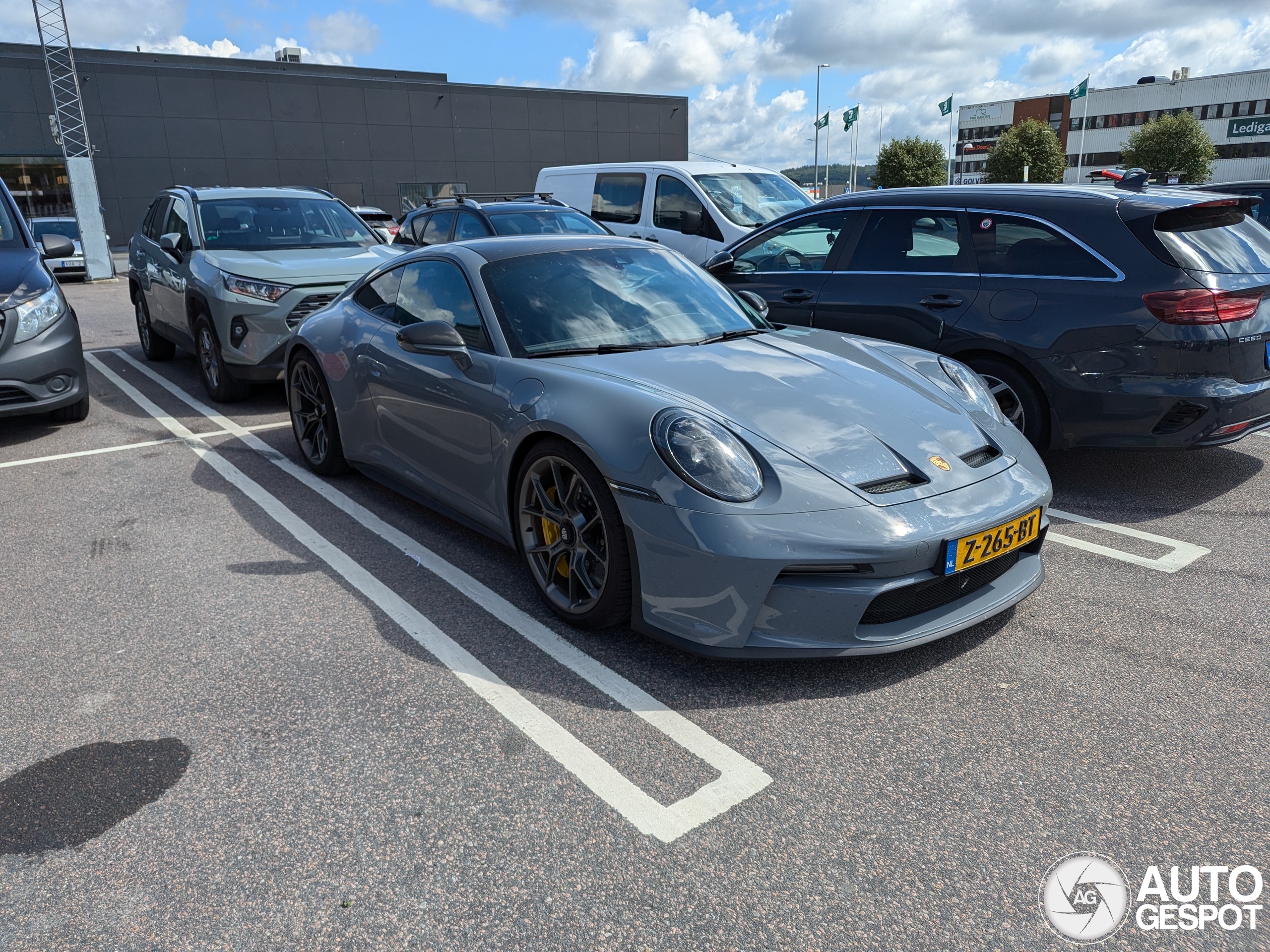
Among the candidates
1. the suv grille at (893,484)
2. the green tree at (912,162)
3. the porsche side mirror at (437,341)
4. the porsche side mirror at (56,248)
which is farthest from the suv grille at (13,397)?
the green tree at (912,162)

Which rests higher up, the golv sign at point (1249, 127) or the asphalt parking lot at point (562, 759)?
the golv sign at point (1249, 127)

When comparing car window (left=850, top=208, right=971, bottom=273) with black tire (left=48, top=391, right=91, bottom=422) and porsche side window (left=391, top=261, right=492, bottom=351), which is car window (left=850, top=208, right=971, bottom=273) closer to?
porsche side window (left=391, top=261, right=492, bottom=351)

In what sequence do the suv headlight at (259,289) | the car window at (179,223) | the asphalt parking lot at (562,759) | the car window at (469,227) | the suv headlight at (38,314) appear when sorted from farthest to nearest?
the car window at (469,227), the car window at (179,223), the suv headlight at (259,289), the suv headlight at (38,314), the asphalt parking lot at (562,759)

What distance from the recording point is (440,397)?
13.3ft

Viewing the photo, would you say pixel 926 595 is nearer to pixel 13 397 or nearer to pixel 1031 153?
pixel 13 397

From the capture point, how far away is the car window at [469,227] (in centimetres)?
980

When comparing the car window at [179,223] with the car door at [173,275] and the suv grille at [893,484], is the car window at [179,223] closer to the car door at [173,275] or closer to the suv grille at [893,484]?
the car door at [173,275]

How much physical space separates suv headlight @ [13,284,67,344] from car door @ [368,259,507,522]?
3162 mm

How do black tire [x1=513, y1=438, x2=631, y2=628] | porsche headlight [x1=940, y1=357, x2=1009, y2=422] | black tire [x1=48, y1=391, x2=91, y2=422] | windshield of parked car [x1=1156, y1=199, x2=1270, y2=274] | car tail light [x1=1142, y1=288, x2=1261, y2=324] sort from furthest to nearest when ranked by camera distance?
black tire [x1=48, y1=391, x2=91, y2=422]
windshield of parked car [x1=1156, y1=199, x2=1270, y2=274]
car tail light [x1=1142, y1=288, x2=1261, y2=324]
porsche headlight [x1=940, y1=357, x2=1009, y2=422]
black tire [x1=513, y1=438, x2=631, y2=628]

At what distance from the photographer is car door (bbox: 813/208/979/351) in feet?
17.4

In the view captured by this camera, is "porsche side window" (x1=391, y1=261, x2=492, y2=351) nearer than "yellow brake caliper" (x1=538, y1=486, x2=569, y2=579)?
No

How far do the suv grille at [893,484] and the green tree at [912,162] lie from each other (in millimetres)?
66395

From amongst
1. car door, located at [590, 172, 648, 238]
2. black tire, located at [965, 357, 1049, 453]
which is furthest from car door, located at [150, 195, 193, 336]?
black tire, located at [965, 357, 1049, 453]

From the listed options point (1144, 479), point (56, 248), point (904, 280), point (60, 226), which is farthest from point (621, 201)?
point (60, 226)
